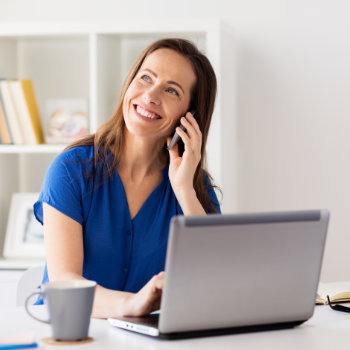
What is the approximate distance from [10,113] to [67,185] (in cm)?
131

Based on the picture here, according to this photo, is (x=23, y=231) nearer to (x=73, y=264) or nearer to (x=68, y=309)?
(x=73, y=264)

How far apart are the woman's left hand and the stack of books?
1.16m

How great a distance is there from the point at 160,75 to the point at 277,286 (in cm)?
94

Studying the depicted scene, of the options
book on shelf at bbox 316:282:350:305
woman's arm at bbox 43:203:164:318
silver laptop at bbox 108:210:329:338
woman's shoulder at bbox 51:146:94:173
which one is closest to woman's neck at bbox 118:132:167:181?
woman's shoulder at bbox 51:146:94:173

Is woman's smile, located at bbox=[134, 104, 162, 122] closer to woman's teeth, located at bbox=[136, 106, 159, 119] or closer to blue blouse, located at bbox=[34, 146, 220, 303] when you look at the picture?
woman's teeth, located at bbox=[136, 106, 159, 119]

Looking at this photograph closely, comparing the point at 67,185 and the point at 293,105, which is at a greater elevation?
the point at 293,105

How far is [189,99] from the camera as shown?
85.4 inches

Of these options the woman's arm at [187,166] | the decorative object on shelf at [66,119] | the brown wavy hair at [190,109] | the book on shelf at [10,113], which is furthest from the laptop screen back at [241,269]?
the book on shelf at [10,113]

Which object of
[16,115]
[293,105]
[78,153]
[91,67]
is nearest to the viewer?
[78,153]

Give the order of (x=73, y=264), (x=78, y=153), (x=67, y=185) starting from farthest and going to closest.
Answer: (x=78, y=153), (x=67, y=185), (x=73, y=264)

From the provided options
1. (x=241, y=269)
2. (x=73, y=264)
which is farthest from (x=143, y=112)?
(x=241, y=269)

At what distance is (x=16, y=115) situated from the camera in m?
3.11

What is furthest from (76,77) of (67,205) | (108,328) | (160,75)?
(108,328)

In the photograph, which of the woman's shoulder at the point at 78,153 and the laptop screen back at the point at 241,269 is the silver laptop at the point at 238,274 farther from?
the woman's shoulder at the point at 78,153
